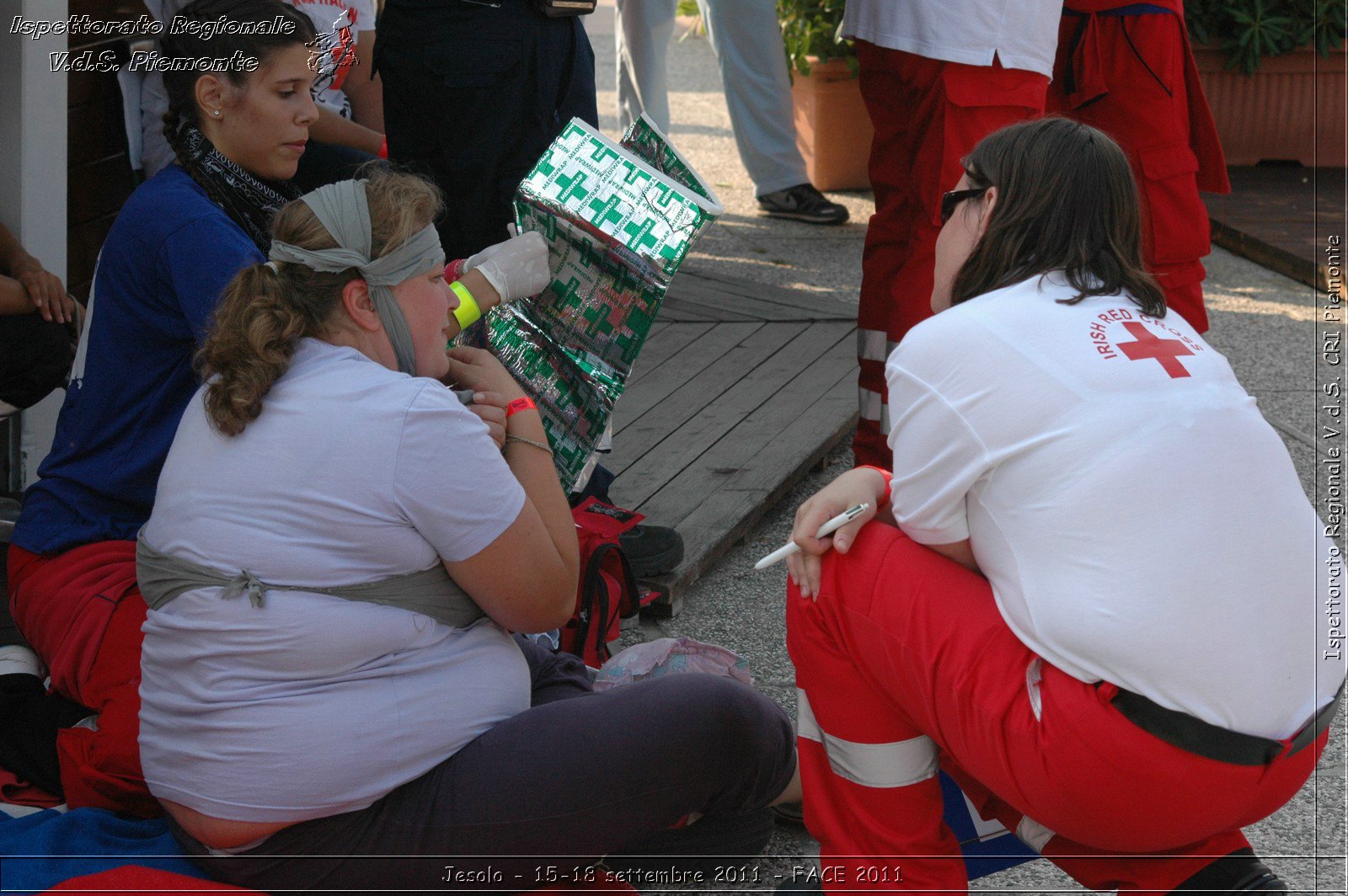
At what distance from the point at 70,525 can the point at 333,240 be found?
814mm

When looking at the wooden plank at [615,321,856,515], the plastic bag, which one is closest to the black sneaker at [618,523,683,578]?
the wooden plank at [615,321,856,515]

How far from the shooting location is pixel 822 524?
6.09 ft

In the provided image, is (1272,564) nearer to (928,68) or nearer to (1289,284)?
(928,68)

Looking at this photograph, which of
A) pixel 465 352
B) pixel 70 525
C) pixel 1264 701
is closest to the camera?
pixel 1264 701

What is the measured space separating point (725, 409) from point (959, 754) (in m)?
2.21

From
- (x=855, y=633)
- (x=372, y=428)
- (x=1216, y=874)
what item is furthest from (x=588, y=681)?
(x=1216, y=874)

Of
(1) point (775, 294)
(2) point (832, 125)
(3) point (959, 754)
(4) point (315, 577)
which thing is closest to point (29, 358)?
(4) point (315, 577)

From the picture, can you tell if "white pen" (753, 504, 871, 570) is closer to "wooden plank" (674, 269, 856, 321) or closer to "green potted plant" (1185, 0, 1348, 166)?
"wooden plank" (674, 269, 856, 321)

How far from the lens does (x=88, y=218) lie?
3.44m

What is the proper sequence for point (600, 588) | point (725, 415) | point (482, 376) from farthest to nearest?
point (725, 415) → point (600, 588) → point (482, 376)

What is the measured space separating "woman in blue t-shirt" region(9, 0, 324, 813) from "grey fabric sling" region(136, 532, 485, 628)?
0.34 meters

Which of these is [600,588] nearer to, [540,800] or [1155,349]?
[540,800]

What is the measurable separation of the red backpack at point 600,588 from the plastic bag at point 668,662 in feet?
0.20

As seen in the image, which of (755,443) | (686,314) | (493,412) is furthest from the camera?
(686,314)
